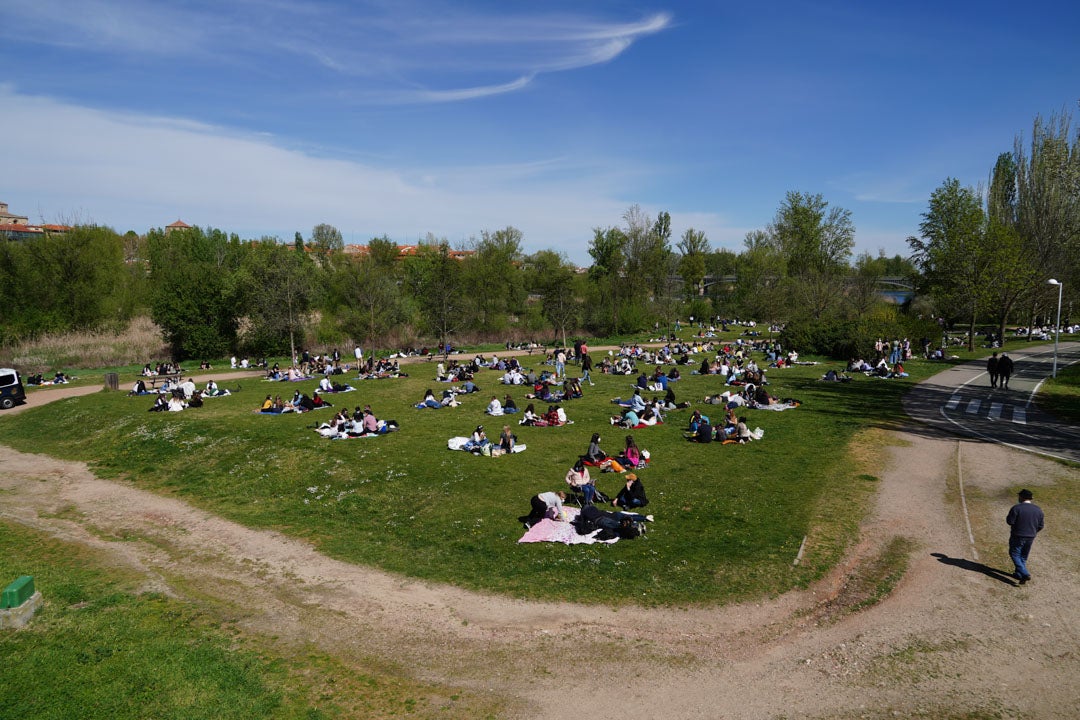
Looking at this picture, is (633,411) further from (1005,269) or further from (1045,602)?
(1005,269)

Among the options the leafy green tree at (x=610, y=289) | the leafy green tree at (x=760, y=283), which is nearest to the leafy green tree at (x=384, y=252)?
the leafy green tree at (x=610, y=289)

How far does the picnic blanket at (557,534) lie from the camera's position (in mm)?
13320

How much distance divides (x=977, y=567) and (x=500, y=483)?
11.1 meters

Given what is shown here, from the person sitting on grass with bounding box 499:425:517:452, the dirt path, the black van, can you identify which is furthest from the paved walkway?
the black van

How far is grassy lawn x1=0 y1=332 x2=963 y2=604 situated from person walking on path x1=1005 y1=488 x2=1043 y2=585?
9.68 ft

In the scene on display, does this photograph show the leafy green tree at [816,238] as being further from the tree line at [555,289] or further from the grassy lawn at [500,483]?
the grassy lawn at [500,483]

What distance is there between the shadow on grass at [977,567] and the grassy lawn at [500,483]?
176 cm

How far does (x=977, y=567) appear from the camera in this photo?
1180cm

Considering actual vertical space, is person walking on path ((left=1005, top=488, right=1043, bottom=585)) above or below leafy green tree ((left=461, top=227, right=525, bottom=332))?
below

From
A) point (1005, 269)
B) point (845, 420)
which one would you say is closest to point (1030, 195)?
point (1005, 269)

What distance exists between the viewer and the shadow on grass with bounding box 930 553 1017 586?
37.1 ft

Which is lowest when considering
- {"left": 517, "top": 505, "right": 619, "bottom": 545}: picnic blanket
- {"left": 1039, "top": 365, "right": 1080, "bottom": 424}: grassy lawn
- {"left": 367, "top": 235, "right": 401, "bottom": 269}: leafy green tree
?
{"left": 517, "top": 505, "right": 619, "bottom": 545}: picnic blanket

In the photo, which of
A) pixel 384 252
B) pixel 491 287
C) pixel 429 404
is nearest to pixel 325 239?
pixel 384 252

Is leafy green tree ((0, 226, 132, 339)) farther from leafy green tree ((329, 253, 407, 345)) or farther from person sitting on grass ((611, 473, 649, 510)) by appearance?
person sitting on grass ((611, 473, 649, 510))
